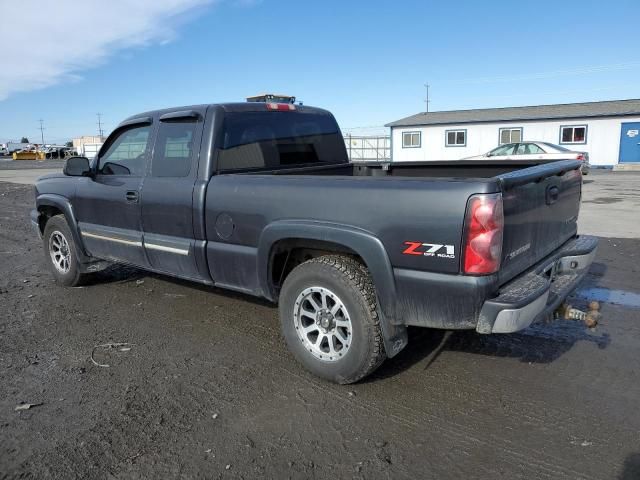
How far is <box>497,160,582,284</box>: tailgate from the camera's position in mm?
2991

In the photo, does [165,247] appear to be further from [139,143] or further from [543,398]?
[543,398]

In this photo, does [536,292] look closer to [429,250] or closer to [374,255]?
[429,250]

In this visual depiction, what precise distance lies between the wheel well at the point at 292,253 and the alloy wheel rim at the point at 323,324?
11.6 inches

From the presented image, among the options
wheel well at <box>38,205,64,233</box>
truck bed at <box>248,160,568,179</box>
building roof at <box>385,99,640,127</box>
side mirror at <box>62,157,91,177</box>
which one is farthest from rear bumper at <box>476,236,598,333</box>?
building roof at <box>385,99,640,127</box>

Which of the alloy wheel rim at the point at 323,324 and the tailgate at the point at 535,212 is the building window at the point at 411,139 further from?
the alloy wheel rim at the point at 323,324

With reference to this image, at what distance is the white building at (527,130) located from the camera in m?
26.3

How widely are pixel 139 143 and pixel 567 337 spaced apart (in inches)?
168

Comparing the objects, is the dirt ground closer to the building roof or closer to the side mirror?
the side mirror

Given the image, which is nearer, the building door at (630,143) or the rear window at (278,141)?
the rear window at (278,141)

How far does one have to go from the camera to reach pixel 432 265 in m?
2.94

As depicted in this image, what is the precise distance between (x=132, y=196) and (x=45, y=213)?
235 centimetres

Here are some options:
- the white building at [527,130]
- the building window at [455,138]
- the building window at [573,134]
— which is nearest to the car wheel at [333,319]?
the white building at [527,130]

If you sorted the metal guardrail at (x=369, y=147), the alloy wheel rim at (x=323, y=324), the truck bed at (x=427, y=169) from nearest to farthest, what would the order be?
the alloy wheel rim at (x=323, y=324) < the truck bed at (x=427, y=169) < the metal guardrail at (x=369, y=147)

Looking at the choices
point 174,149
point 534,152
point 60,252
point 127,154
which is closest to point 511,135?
point 534,152
